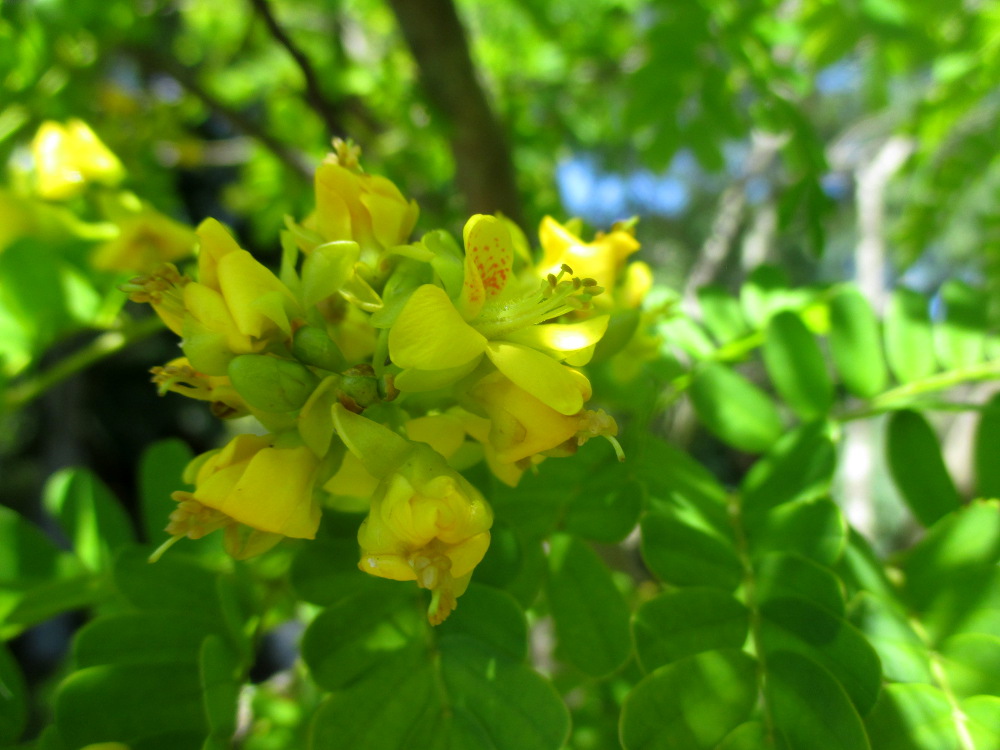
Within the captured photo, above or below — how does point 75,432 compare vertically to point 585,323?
below

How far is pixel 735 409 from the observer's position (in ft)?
3.45

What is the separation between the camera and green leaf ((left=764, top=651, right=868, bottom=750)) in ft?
2.10

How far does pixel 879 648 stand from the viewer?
0.74 meters

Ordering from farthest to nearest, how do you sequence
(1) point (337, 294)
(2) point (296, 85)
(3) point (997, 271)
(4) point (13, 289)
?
1. (2) point (296, 85)
2. (3) point (997, 271)
3. (4) point (13, 289)
4. (1) point (337, 294)

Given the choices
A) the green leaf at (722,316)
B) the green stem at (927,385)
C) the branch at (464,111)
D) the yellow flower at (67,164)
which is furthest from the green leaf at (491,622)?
the branch at (464,111)

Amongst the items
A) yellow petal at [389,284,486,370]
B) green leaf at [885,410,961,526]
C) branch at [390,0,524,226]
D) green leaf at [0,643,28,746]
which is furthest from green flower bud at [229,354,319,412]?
branch at [390,0,524,226]

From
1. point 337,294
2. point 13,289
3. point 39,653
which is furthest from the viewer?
point 39,653

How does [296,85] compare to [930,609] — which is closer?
[930,609]

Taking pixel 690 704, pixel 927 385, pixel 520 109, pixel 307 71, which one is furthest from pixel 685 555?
pixel 520 109

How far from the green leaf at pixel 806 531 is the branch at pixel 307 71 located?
1.35m

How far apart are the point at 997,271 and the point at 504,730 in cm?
183

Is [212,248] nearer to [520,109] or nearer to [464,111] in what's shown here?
[464,111]

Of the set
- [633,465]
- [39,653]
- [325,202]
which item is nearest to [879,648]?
[633,465]

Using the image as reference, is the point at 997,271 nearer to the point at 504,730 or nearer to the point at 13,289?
the point at 504,730
